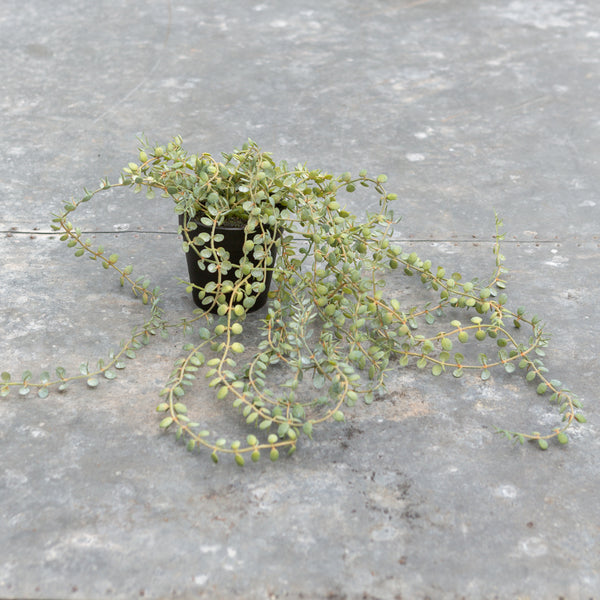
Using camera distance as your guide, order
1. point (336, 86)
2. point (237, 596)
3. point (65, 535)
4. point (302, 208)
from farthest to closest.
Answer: point (336, 86) < point (302, 208) < point (65, 535) < point (237, 596)

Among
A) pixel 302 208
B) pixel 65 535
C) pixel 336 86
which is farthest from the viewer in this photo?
pixel 336 86

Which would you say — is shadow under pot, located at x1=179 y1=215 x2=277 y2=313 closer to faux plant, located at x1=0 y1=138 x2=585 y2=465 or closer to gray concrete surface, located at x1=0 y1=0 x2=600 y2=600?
faux plant, located at x1=0 y1=138 x2=585 y2=465

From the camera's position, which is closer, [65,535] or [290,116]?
[65,535]

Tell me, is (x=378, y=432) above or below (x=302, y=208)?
below

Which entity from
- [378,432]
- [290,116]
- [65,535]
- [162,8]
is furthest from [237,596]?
[162,8]

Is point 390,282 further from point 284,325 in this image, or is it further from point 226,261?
point 226,261

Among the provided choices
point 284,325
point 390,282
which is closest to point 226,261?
point 284,325

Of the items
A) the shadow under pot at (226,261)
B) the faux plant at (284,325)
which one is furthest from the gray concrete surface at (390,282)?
the shadow under pot at (226,261)

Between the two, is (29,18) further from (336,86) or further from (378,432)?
(378,432)
